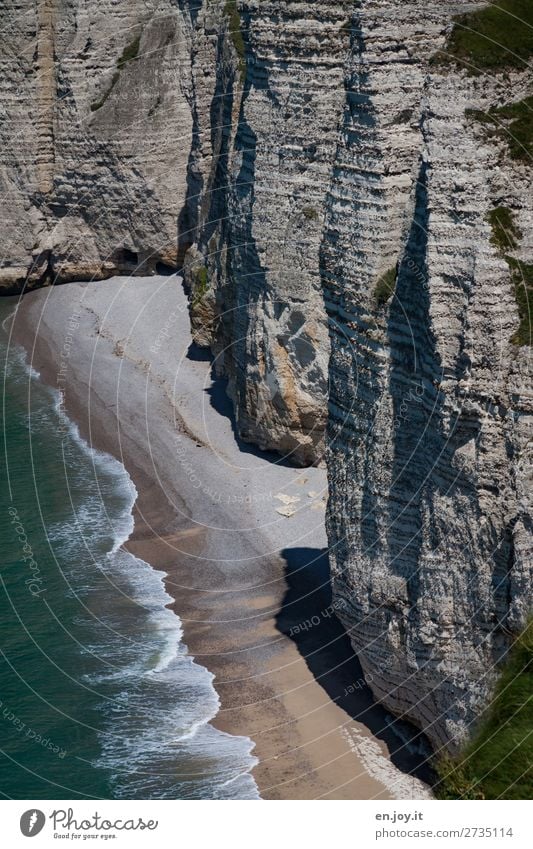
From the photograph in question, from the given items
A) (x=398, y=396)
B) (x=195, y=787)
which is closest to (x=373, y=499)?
(x=398, y=396)

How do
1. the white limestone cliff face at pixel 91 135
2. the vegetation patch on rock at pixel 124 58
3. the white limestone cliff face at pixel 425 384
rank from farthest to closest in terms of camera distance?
the vegetation patch on rock at pixel 124 58
the white limestone cliff face at pixel 91 135
the white limestone cliff face at pixel 425 384

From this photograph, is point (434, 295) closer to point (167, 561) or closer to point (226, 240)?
point (167, 561)

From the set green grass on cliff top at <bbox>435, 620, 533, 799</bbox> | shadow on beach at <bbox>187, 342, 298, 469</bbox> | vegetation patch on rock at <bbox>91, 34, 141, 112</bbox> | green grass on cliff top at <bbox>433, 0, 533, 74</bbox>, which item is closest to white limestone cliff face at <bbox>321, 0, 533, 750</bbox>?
green grass on cliff top at <bbox>433, 0, 533, 74</bbox>

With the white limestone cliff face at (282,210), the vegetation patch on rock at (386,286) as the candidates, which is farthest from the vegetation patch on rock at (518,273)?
the white limestone cliff face at (282,210)

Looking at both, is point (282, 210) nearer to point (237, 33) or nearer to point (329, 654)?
point (237, 33)

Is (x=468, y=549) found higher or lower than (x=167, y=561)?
higher

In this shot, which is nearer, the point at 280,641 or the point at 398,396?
the point at 398,396

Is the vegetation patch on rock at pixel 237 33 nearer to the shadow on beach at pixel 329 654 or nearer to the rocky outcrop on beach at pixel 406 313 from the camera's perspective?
the rocky outcrop on beach at pixel 406 313
